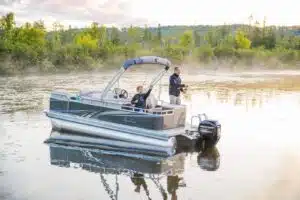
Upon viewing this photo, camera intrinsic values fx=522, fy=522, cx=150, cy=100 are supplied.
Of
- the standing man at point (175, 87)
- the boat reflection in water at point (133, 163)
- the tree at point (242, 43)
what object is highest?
the tree at point (242, 43)

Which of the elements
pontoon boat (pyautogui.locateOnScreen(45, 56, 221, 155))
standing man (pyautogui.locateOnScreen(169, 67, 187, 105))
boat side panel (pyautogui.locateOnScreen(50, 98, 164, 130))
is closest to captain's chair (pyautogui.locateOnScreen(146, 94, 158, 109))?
pontoon boat (pyautogui.locateOnScreen(45, 56, 221, 155))

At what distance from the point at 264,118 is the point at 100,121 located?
290 inches

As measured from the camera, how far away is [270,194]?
10.6 m

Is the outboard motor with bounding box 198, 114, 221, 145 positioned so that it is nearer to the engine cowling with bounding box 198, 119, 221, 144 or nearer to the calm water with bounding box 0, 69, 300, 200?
the engine cowling with bounding box 198, 119, 221, 144

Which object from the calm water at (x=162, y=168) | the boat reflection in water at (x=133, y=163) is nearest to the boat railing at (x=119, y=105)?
the boat reflection in water at (x=133, y=163)

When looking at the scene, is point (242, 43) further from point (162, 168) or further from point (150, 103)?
point (162, 168)

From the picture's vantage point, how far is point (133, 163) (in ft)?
43.0

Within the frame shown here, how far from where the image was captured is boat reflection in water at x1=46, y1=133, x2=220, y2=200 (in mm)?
11290

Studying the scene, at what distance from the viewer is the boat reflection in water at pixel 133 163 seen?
37.0 ft

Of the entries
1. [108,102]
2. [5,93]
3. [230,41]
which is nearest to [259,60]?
[230,41]

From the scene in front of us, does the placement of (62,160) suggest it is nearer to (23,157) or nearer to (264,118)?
(23,157)

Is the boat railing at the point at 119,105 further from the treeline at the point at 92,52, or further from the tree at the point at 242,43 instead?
the tree at the point at 242,43

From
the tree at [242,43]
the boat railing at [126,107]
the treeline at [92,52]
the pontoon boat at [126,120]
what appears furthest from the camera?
the tree at [242,43]

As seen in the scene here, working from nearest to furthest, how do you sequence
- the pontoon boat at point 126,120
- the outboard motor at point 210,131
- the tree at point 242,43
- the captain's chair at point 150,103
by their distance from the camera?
1. the pontoon boat at point 126,120
2. the outboard motor at point 210,131
3. the captain's chair at point 150,103
4. the tree at point 242,43
